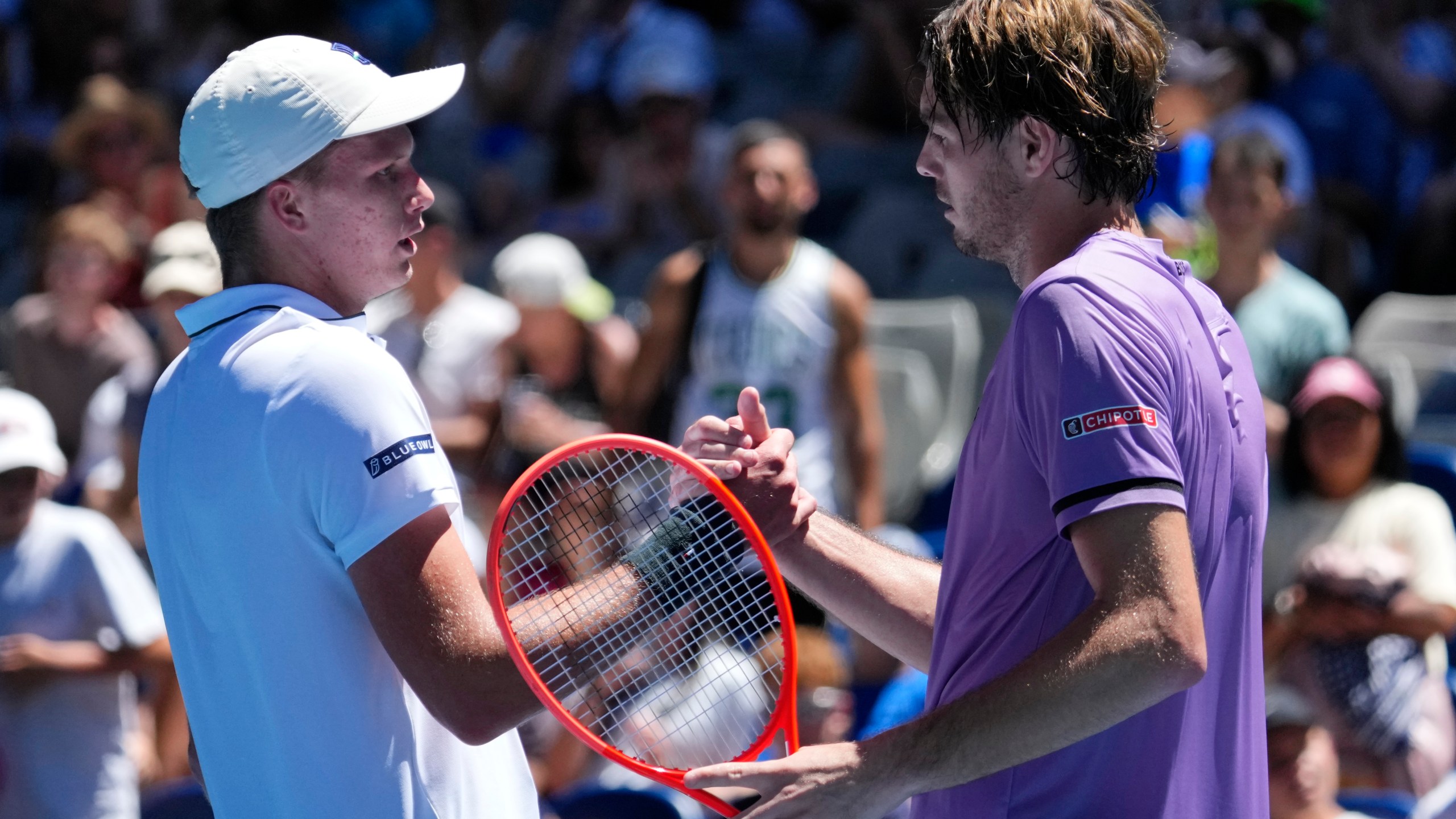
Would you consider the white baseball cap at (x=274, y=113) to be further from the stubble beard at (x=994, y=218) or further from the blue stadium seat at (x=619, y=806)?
the blue stadium seat at (x=619, y=806)

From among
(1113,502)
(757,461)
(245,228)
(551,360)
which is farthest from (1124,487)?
(551,360)

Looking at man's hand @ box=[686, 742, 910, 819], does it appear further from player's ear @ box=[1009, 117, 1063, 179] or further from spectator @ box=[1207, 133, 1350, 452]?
spectator @ box=[1207, 133, 1350, 452]

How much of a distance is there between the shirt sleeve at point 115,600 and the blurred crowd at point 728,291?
10 millimetres

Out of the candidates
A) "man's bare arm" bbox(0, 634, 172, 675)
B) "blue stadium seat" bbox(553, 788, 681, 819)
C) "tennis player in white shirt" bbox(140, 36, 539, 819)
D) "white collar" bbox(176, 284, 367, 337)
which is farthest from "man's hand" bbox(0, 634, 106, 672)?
"white collar" bbox(176, 284, 367, 337)

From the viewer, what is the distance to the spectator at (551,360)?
565cm

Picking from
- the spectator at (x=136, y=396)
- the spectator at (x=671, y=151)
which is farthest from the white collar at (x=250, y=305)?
the spectator at (x=671, y=151)

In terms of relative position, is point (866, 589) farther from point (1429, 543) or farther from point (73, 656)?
point (1429, 543)

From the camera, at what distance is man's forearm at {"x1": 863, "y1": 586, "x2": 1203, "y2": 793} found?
1.55 metres

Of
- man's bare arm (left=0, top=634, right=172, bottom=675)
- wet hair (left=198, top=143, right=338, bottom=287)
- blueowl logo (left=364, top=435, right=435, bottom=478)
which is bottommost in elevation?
man's bare arm (left=0, top=634, right=172, bottom=675)

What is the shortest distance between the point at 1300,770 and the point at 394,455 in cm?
277

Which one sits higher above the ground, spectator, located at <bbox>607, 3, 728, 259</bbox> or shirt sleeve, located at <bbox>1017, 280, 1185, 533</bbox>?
shirt sleeve, located at <bbox>1017, 280, 1185, 533</bbox>

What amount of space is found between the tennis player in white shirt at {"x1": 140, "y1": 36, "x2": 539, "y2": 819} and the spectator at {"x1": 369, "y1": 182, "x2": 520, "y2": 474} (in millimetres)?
4065

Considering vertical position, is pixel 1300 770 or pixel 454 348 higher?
pixel 1300 770

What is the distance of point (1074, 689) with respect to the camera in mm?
1571
